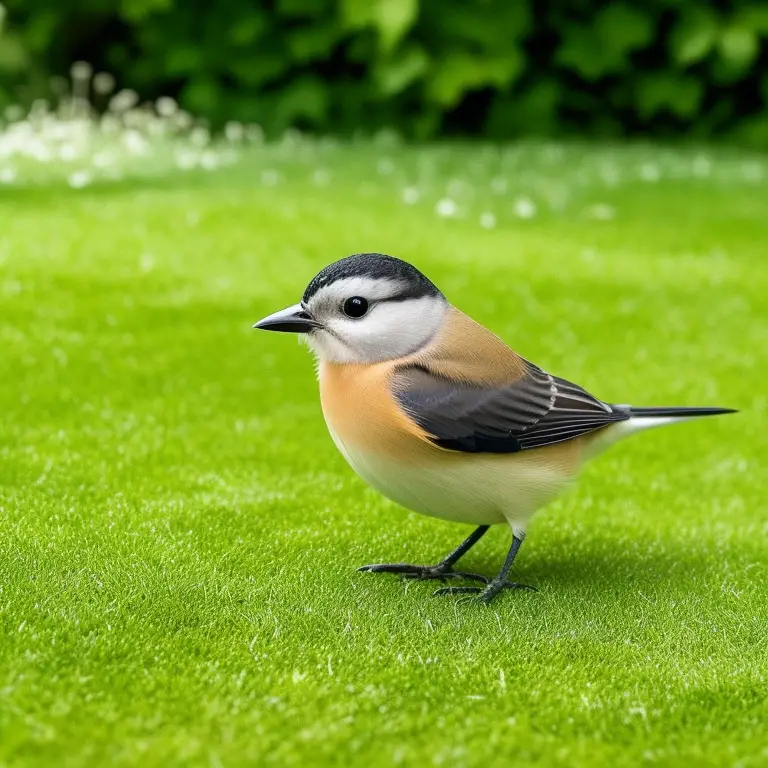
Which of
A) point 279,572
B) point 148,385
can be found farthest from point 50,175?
point 279,572

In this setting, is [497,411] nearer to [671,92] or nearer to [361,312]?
[361,312]

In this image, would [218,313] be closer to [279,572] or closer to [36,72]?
[279,572]

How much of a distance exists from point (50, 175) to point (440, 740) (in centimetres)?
1039

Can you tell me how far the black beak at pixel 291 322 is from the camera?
3.96 metres

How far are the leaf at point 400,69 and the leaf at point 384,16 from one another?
0.26 metres

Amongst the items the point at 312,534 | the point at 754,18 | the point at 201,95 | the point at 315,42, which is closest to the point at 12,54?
the point at 201,95

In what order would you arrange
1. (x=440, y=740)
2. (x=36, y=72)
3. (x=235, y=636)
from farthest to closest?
(x=36, y=72)
(x=235, y=636)
(x=440, y=740)

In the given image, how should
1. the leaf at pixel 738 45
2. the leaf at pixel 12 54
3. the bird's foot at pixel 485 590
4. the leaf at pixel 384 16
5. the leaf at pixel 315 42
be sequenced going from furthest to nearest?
the leaf at pixel 315 42
the leaf at pixel 12 54
the leaf at pixel 738 45
the leaf at pixel 384 16
the bird's foot at pixel 485 590

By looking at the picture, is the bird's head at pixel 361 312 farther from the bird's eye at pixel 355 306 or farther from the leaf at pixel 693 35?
the leaf at pixel 693 35

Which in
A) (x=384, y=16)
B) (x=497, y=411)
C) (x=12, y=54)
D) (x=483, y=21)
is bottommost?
(x=497, y=411)

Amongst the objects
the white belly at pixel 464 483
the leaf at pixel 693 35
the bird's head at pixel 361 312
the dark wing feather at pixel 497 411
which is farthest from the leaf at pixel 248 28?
the white belly at pixel 464 483

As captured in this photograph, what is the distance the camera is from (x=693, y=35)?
1714 cm

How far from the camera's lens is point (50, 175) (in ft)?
40.1

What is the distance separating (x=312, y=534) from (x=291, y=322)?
115cm
